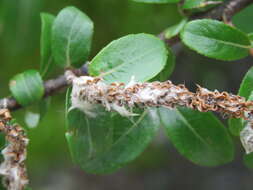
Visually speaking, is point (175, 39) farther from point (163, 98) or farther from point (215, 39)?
point (163, 98)

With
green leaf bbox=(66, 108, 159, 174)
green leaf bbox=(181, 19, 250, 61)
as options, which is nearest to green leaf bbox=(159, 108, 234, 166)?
green leaf bbox=(66, 108, 159, 174)

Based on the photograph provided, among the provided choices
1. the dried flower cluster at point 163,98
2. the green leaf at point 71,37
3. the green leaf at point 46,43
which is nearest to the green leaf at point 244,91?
the dried flower cluster at point 163,98

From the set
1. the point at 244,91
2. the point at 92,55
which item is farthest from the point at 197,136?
the point at 92,55

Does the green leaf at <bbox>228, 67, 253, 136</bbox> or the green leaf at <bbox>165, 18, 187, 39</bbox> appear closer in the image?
the green leaf at <bbox>228, 67, 253, 136</bbox>

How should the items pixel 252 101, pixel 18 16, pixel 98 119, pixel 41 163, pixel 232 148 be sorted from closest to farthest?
pixel 252 101
pixel 98 119
pixel 232 148
pixel 18 16
pixel 41 163

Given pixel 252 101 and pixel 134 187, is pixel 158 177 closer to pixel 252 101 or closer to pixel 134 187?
pixel 134 187

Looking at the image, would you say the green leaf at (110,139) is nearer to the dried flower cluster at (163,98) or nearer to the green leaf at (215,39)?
the dried flower cluster at (163,98)

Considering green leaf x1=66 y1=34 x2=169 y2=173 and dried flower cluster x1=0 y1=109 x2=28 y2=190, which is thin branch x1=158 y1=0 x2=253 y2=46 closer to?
green leaf x1=66 y1=34 x2=169 y2=173

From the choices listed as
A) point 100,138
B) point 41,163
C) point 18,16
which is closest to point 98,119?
point 100,138
